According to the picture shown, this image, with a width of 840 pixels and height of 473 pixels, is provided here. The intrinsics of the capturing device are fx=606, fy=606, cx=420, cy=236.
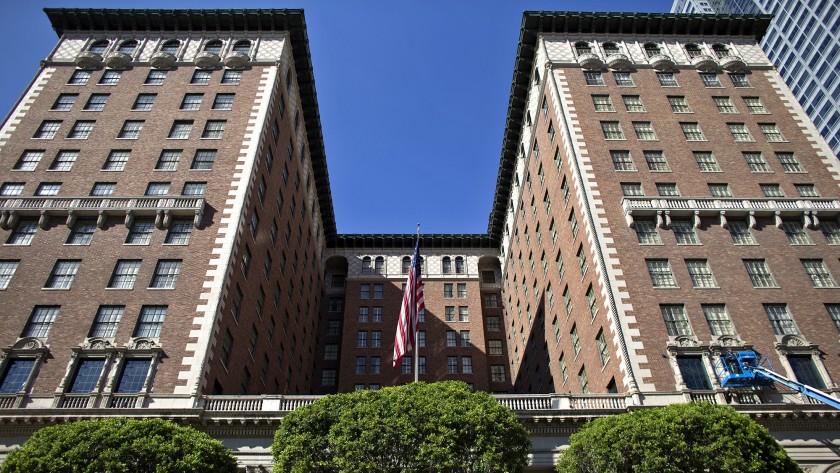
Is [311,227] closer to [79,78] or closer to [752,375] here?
[79,78]

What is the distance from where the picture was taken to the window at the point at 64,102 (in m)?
47.9

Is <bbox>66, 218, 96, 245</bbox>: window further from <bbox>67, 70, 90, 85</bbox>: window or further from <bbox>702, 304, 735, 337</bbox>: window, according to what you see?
<bbox>702, 304, 735, 337</bbox>: window

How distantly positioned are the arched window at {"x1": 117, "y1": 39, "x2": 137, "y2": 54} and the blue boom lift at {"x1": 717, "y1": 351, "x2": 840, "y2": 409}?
52442 millimetres

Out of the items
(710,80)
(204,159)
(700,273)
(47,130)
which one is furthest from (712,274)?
(47,130)

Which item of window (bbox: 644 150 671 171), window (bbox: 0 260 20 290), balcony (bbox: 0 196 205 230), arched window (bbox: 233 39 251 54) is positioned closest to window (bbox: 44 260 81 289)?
window (bbox: 0 260 20 290)

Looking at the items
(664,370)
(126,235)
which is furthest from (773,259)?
(126,235)

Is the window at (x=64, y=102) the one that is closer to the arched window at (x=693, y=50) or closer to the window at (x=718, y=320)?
the window at (x=718, y=320)

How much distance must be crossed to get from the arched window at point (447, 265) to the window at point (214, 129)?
3748cm

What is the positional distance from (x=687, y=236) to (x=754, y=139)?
41.6ft

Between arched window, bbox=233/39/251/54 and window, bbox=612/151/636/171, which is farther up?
arched window, bbox=233/39/251/54

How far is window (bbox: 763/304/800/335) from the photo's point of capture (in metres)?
35.8

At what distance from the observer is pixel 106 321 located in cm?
3528

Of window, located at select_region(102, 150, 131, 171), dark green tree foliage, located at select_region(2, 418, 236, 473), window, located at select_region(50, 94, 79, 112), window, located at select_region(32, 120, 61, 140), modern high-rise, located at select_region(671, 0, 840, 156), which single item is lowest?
dark green tree foliage, located at select_region(2, 418, 236, 473)

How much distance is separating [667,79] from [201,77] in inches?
1563
